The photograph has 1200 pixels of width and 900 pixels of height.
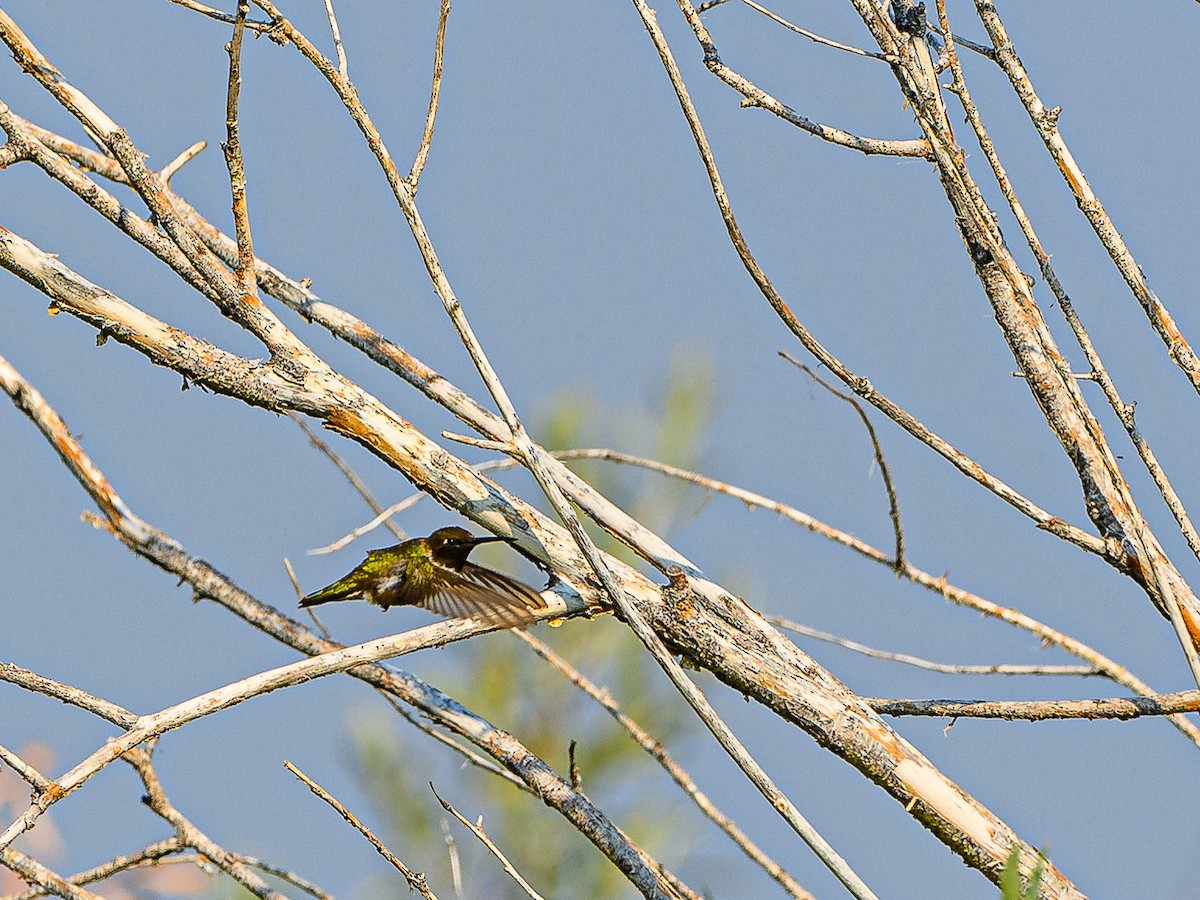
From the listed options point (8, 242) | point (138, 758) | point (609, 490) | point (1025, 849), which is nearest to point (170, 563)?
point (138, 758)

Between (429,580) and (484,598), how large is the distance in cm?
34

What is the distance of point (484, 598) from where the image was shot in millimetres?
1735

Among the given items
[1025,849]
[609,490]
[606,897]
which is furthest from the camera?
[606,897]

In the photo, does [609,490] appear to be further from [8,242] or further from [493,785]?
[8,242]

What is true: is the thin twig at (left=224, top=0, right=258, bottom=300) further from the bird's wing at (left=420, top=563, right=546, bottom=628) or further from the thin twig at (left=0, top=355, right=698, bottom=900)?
the bird's wing at (left=420, top=563, right=546, bottom=628)

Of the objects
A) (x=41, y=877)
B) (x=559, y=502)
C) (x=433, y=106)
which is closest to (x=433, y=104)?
(x=433, y=106)

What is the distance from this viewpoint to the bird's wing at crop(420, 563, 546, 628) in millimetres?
1385

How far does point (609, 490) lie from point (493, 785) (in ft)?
4.90

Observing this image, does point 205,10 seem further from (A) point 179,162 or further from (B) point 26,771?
(B) point 26,771

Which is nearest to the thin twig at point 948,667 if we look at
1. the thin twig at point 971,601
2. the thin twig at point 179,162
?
the thin twig at point 971,601

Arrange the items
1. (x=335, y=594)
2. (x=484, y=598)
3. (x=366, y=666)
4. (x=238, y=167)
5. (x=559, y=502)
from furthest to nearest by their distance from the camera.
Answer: (x=335, y=594)
(x=484, y=598)
(x=366, y=666)
(x=238, y=167)
(x=559, y=502)

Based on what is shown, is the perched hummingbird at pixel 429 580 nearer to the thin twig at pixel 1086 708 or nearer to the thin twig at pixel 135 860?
the thin twig at pixel 135 860

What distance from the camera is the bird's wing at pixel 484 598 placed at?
54.5 inches

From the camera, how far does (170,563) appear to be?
129 centimetres
